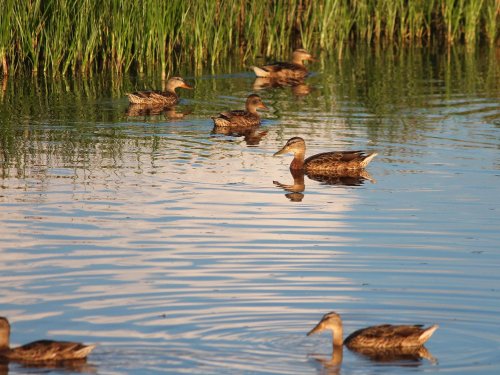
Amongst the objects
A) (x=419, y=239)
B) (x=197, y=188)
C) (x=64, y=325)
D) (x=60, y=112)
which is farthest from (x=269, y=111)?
(x=64, y=325)

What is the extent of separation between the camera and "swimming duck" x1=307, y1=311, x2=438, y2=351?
28.2ft

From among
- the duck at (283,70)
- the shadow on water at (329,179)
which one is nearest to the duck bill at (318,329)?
the shadow on water at (329,179)

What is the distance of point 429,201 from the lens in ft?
43.7

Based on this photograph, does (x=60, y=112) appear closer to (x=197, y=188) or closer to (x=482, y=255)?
(x=197, y=188)

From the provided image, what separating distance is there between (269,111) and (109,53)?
14.2 feet

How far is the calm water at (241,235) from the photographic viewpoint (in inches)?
354

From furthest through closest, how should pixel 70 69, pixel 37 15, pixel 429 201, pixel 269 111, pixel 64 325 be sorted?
pixel 70 69, pixel 37 15, pixel 269 111, pixel 429 201, pixel 64 325

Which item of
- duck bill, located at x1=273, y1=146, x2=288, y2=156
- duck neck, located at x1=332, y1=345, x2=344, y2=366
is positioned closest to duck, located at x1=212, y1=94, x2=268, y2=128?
duck bill, located at x1=273, y1=146, x2=288, y2=156

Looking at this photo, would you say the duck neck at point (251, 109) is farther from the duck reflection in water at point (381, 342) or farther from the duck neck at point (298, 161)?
the duck reflection in water at point (381, 342)

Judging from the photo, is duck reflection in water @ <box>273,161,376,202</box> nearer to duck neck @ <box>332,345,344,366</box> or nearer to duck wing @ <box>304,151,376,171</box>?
duck wing @ <box>304,151,376,171</box>

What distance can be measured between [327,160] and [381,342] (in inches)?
273

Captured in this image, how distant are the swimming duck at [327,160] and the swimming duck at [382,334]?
659cm

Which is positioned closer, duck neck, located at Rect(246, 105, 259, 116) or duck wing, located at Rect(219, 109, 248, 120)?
duck wing, located at Rect(219, 109, 248, 120)

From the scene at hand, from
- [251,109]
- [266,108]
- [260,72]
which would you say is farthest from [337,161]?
[260,72]
